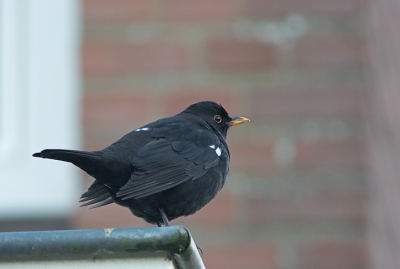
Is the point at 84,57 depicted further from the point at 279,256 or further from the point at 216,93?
the point at 279,256

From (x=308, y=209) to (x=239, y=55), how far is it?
40.0 inches

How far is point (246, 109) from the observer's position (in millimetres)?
5012

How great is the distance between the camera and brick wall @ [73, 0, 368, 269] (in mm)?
4922

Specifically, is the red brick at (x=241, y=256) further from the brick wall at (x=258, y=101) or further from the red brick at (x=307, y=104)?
the red brick at (x=307, y=104)

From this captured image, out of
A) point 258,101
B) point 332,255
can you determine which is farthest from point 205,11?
point 332,255

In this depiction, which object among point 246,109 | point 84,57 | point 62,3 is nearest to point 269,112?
point 246,109

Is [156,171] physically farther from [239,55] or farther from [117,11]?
[117,11]

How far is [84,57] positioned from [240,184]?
4.06 feet

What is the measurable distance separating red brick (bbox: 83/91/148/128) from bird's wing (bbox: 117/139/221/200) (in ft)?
4.13

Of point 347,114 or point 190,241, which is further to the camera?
point 347,114

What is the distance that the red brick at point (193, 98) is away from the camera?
5027 mm

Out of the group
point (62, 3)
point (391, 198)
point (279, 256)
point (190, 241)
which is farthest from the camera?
point (62, 3)

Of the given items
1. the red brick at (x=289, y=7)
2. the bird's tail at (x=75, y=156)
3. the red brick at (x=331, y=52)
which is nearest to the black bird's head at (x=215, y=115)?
the red brick at (x=331, y=52)

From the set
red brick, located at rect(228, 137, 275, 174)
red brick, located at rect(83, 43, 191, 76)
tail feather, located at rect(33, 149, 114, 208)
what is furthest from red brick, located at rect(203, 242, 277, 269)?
tail feather, located at rect(33, 149, 114, 208)
